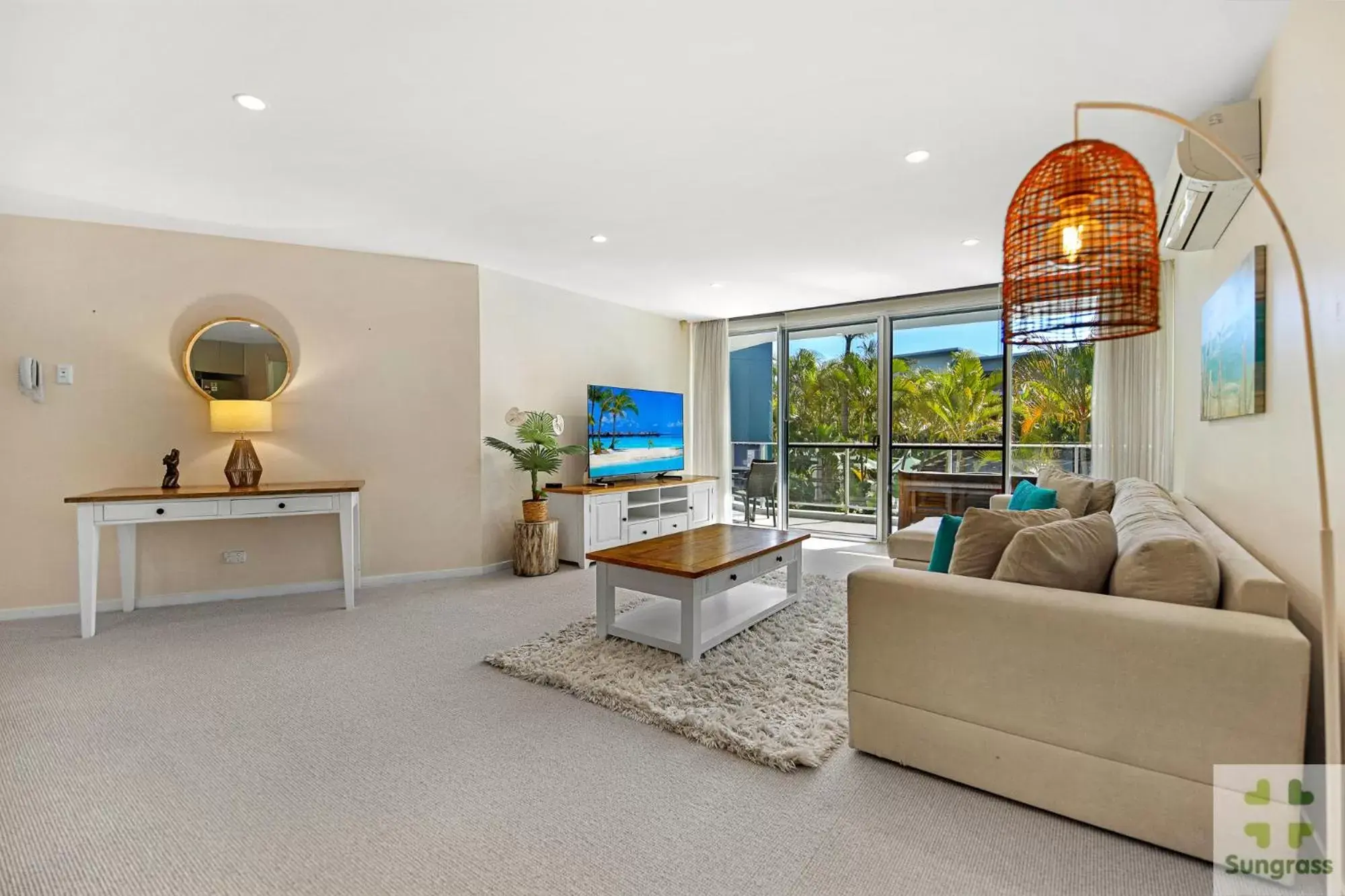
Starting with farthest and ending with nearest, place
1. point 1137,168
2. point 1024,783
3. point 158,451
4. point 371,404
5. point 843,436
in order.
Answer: point 843,436, point 371,404, point 158,451, point 1024,783, point 1137,168

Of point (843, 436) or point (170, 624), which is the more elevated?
point (843, 436)

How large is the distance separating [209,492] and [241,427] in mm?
519

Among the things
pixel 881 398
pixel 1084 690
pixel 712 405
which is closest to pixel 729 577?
pixel 1084 690

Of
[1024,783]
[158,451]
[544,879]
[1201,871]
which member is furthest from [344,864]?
[158,451]

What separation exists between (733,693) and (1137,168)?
2.10 m

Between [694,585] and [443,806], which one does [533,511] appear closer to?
[694,585]

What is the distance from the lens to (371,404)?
167 inches

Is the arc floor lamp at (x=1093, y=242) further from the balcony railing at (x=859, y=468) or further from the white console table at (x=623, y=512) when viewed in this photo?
the balcony railing at (x=859, y=468)

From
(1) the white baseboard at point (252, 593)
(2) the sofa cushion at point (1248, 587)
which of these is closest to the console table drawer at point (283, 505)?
(1) the white baseboard at point (252, 593)

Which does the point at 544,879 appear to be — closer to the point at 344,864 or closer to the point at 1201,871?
the point at 344,864

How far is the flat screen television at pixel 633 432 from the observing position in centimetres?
538

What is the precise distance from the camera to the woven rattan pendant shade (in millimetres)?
1300

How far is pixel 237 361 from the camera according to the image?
12.7ft

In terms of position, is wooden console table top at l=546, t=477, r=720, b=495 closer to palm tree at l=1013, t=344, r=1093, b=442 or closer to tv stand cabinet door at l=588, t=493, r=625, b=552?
tv stand cabinet door at l=588, t=493, r=625, b=552
